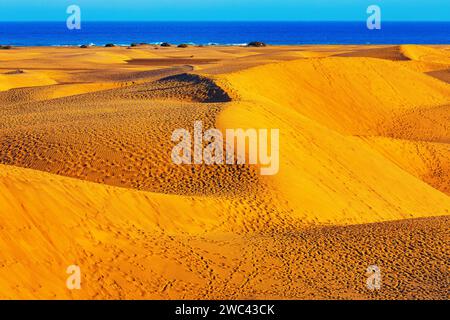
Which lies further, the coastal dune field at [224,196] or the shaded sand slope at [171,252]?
the coastal dune field at [224,196]

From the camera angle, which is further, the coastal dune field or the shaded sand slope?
the coastal dune field

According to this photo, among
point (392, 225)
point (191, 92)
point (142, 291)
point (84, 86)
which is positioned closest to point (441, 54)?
point (84, 86)

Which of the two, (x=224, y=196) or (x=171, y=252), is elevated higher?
(x=224, y=196)

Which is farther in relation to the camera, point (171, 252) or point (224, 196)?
point (224, 196)

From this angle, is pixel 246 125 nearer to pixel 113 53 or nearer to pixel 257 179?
pixel 257 179
